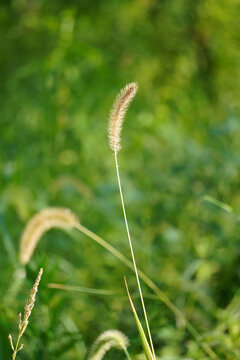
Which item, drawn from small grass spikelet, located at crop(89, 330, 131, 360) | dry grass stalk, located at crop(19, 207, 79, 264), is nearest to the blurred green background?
dry grass stalk, located at crop(19, 207, 79, 264)

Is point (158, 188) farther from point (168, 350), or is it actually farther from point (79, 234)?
point (168, 350)

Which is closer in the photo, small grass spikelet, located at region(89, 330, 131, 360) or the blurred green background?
small grass spikelet, located at region(89, 330, 131, 360)

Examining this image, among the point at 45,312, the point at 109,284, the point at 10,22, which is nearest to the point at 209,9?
the point at 10,22

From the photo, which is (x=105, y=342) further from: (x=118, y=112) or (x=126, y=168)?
(x=126, y=168)

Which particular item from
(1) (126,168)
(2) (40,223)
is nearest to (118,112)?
(2) (40,223)

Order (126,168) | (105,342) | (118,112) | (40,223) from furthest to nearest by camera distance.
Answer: (126,168) → (40,223) → (105,342) → (118,112)

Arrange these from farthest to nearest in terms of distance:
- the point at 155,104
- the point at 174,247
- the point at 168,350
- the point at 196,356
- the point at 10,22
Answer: the point at 10,22 < the point at 155,104 < the point at 174,247 < the point at 168,350 < the point at 196,356

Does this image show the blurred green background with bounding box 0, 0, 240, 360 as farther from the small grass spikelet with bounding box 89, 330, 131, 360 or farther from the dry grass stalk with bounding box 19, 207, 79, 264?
the small grass spikelet with bounding box 89, 330, 131, 360

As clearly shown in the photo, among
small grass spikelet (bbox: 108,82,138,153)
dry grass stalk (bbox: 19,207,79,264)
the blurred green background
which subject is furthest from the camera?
the blurred green background
